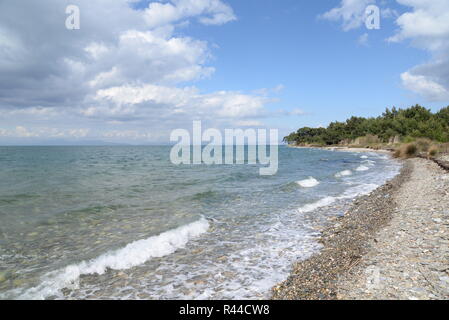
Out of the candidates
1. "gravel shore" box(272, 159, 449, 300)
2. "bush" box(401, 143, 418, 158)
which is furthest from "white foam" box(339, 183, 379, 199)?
"bush" box(401, 143, 418, 158)

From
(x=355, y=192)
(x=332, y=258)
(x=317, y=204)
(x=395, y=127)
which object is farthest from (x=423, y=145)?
(x=332, y=258)

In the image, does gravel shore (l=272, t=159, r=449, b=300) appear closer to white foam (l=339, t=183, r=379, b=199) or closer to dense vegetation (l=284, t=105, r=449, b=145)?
white foam (l=339, t=183, r=379, b=199)

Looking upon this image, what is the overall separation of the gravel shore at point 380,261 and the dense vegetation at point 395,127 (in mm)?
59194

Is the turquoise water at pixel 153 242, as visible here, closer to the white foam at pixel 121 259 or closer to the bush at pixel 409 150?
the white foam at pixel 121 259

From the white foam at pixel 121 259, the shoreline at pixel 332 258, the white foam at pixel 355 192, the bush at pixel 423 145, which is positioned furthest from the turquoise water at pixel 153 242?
the bush at pixel 423 145

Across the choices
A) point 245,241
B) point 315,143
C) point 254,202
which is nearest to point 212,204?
point 254,202

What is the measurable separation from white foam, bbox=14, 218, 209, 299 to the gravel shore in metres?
4.12

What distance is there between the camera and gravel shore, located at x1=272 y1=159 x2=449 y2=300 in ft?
16.5

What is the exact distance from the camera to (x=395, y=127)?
8969 centimetres

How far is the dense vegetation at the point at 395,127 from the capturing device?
69031mm
